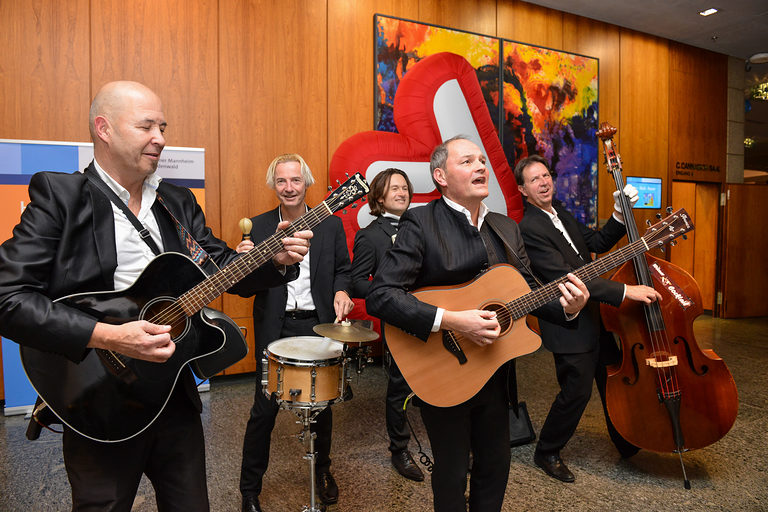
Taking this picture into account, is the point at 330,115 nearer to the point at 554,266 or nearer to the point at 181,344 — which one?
the point at 554,266

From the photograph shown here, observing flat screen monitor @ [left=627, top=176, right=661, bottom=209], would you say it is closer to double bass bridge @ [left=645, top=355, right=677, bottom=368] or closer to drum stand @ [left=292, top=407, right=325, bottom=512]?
double bass bridge @ [left=645, top=355, right=677, bottom=368]

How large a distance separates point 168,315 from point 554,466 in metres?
2.39

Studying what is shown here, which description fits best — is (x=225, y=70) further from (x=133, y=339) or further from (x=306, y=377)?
(x=133, y=339)

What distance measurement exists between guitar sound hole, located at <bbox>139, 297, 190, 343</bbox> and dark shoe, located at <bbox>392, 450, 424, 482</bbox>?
1.82m

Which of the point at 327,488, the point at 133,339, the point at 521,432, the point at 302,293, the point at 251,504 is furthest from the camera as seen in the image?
the point at 521,432

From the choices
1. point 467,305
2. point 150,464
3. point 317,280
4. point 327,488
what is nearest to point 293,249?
point 467,305

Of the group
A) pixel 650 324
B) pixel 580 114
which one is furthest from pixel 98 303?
pixel 580 114

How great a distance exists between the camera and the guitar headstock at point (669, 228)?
220 cm

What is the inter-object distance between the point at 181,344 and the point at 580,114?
6.53 metres

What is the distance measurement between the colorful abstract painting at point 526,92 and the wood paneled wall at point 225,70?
0.19 meters

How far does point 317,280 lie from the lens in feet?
8.65

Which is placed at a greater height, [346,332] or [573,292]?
[573,292]

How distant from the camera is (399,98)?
4953 mm

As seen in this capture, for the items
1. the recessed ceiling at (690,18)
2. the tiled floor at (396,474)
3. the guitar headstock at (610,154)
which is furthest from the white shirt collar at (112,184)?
the recessed ceiling at (690,18)
